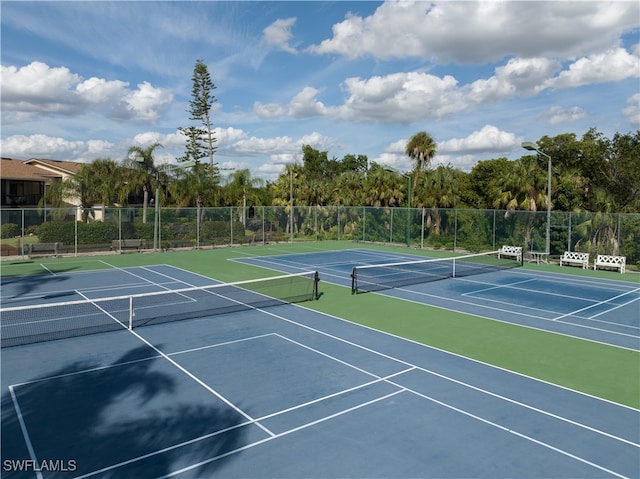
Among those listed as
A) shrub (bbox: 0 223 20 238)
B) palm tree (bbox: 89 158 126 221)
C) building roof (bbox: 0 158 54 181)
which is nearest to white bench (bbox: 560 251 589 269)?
palm tree (bbox: 89 158 126 221)

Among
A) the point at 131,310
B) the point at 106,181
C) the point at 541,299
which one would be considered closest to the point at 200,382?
the point at 131,310

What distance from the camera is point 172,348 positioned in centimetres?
1099

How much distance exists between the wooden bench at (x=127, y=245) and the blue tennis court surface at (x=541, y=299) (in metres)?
9.67

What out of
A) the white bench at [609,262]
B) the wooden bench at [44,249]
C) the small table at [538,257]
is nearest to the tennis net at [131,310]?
the wooden bench at [44,249]

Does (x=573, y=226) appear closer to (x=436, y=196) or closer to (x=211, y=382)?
(x=436, y=196)

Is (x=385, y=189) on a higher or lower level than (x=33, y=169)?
lower

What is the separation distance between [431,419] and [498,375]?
8.27ft

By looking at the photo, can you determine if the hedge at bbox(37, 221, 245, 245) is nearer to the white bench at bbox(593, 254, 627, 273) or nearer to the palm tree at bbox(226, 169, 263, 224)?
the palm tree at bbox(226, 169, 263, 224)

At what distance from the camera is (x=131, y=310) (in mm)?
12555

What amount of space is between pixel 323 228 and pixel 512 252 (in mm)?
16672

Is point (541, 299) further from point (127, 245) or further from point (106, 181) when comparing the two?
point (106, 181)

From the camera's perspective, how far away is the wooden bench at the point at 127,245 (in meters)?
29.3

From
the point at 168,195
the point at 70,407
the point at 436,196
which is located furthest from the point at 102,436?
the point at 168,195

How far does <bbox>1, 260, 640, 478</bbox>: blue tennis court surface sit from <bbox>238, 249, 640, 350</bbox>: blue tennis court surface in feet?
13.9
